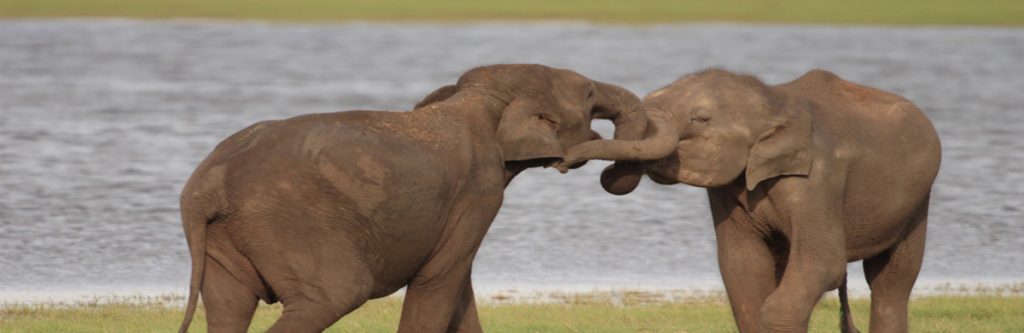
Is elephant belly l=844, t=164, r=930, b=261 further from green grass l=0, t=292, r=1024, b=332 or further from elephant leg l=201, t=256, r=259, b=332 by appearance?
elephant leg l=201, t=256, r=259, b=332

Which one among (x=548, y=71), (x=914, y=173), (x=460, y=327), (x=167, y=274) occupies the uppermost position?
(x=548, y=71)

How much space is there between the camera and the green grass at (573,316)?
10.2 metres

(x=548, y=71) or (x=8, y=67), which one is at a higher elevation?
(x=548, y=71)

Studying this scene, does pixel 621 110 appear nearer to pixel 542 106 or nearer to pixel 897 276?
pixel 542 106

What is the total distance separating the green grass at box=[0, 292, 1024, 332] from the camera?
10219mm

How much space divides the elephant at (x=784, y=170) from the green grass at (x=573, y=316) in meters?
1.70

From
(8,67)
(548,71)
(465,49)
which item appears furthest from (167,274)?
(465,49)

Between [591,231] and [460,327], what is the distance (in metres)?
6.61

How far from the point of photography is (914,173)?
8.88 meters

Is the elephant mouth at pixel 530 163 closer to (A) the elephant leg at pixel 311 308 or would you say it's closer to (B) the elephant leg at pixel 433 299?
(B) the elephant leg at pixel 433 299

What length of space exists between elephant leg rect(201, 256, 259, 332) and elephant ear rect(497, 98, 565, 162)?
1372 millimetres

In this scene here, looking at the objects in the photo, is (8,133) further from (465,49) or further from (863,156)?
(465,49)

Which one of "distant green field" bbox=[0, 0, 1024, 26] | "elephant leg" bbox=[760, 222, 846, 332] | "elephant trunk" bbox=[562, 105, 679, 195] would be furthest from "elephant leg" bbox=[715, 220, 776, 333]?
"distant green field" bbox=[0, 0, 1024, 26]

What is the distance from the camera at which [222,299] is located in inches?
297
